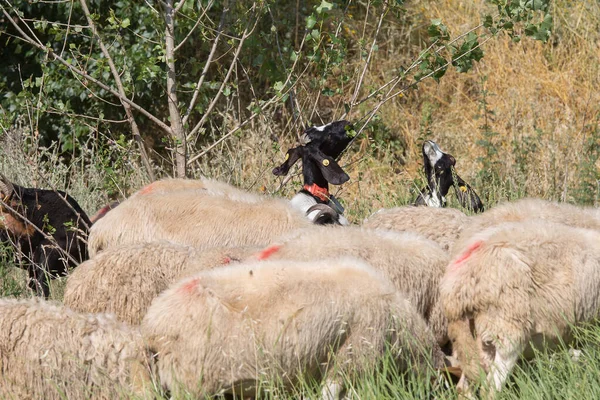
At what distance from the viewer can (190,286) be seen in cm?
358

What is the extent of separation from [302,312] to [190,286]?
1.44ft

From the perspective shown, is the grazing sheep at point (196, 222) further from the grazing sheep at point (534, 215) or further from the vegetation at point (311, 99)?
the grazing sheep at point (534, 215)

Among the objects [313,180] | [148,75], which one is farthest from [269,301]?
[148,75]

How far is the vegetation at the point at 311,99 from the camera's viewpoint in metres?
6.87

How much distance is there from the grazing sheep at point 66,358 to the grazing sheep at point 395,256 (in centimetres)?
76

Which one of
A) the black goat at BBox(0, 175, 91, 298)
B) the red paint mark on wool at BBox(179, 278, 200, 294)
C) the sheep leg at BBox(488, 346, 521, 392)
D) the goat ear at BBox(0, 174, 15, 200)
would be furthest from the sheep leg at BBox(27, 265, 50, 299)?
the sheep leg at BBox(488, 346, 521, 392)

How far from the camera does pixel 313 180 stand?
19.4 ft

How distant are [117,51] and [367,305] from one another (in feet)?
20.6

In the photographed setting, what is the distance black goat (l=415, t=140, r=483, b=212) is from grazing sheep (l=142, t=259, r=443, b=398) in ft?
9.19

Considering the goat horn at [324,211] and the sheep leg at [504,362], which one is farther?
the goat horn at [324,211]

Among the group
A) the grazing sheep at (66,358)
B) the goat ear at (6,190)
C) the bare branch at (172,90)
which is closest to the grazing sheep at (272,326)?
the grazing sheep at (66,358)

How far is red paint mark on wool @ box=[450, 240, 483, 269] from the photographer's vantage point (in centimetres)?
402

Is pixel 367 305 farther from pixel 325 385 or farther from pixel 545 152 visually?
pixel 545 152

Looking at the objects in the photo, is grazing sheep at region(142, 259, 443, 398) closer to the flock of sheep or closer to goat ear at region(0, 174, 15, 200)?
the flock of sheep
